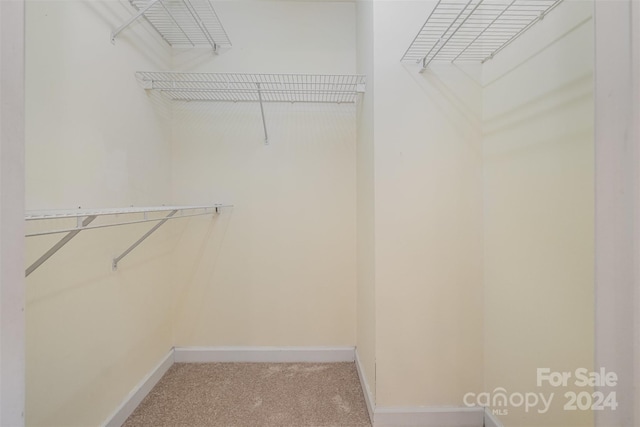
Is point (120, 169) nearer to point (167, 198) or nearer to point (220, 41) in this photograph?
point (167, 198)

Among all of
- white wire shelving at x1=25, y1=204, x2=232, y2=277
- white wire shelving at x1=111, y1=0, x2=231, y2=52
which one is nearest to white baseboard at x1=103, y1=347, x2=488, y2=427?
white wire shelving at x1=25, y1=204, x2=232, y2=277

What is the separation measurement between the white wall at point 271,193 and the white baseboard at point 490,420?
880 millimetres

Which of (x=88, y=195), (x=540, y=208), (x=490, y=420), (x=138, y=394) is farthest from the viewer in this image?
(x=138, y=394)

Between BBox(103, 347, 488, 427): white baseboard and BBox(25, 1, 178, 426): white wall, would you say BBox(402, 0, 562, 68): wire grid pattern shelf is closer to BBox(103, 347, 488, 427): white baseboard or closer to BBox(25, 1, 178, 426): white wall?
BBox(25, 1, 178, 426): white wall

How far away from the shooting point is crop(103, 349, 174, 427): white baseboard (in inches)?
50.2

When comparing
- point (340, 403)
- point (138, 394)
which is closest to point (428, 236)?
point (340, 403)

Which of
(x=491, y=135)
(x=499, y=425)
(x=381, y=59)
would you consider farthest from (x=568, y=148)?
(x=499, y=425)

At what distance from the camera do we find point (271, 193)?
6.12ft

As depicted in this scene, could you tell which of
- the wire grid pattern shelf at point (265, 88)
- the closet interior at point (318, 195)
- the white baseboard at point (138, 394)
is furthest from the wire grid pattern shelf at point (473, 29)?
the white baseboard at point (138, 394)

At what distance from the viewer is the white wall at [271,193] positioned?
1.83 metres

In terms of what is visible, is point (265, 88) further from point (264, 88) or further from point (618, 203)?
point (618, 203)

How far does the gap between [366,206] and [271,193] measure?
2.47ft

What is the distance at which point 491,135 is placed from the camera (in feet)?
4.10

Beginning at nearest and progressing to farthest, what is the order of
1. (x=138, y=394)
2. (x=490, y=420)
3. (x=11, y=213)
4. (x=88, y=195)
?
1. (x=11, y=213)
2. (x=88, y=195)
3. (x=490, y=420)
4. (x=138, y=394)
